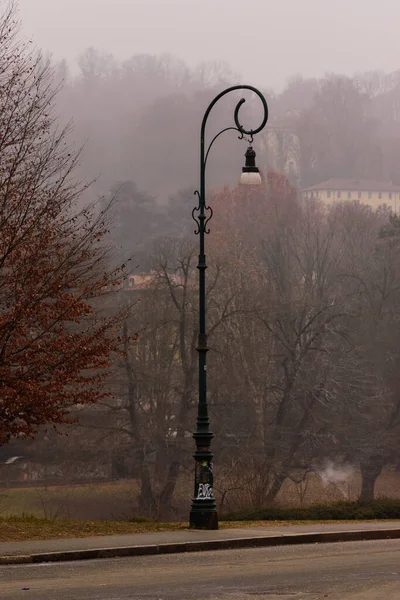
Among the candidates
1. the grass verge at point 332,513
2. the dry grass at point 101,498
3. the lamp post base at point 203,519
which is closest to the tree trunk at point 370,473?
the dry grass at point 101,498

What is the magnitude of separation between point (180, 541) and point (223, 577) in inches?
168

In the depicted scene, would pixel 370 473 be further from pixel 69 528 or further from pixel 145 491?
pixel 69 528

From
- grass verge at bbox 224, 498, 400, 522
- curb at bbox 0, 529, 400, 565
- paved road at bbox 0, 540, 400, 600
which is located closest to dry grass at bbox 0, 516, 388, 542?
grass verge at bbox 224, 498, 400, 522

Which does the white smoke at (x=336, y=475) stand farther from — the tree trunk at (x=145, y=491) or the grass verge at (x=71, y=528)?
the grass verge at (x=71, y=528)

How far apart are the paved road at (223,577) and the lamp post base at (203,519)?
335 centimetres

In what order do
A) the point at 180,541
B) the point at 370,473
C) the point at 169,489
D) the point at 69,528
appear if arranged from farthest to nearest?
the point at 370,473, the point at 169,489, the point at 69,528, the point at 180,541

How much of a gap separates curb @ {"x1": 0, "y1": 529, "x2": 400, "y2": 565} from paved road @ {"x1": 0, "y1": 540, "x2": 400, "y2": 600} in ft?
1.44

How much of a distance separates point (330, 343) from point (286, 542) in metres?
39.6

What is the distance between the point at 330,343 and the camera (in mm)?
58062

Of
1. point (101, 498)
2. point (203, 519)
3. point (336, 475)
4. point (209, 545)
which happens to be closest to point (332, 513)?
point (203, 519)

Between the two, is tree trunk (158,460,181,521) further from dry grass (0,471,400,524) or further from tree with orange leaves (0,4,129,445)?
tree with orange leaves (0,4,129,445)

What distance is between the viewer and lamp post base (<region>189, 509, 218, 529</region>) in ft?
67.1

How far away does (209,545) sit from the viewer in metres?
17.8

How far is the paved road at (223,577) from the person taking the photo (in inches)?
470
